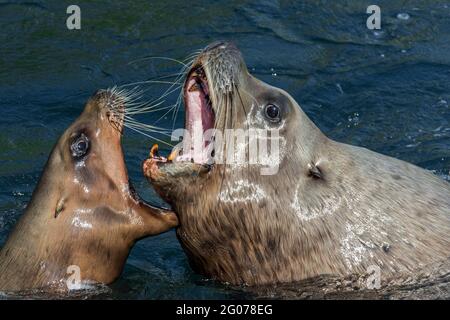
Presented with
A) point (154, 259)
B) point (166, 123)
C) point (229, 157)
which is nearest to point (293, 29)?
point (166, 123)

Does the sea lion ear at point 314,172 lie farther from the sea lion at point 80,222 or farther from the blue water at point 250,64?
the blue water at point 250,64

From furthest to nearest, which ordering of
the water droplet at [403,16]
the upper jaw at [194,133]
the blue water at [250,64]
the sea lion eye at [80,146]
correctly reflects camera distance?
the water droplet at [403,16] < the blue water at [250,64] < the sea lion eye at [80,146] < the upper jaw at [194,133]

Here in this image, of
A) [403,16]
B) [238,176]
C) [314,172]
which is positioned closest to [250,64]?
[403,16]

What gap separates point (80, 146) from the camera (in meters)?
8.66

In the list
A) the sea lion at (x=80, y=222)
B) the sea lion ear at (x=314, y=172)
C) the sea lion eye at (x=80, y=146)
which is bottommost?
the sea lion at (x=80, y=222)

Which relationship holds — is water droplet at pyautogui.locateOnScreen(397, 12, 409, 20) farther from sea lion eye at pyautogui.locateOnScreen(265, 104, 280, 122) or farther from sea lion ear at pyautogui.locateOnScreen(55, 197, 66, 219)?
sea lion ear at pyautogui.locateOnScreen(55, 197, 66, 219)

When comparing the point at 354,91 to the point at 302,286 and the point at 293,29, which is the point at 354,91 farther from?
the point at 302,286

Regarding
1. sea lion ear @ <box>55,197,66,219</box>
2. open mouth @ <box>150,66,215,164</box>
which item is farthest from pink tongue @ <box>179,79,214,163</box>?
sea lion ear @ <box>55,197,66,219</box>

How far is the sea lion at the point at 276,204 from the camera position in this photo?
A: 8062mm

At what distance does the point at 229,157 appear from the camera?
8070 millimetres

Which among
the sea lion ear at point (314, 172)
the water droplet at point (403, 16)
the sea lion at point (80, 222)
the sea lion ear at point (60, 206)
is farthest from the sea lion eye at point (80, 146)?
the water droplet at point (403, 16)

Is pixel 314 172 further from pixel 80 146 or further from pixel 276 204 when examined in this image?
pixel 80 146

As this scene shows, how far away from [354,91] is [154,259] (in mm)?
3965

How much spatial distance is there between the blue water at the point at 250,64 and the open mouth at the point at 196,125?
2435 millimetres
